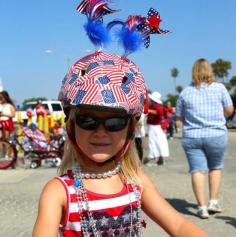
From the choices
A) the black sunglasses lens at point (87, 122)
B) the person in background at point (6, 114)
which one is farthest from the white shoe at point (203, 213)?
the person in background at point (6, 114)

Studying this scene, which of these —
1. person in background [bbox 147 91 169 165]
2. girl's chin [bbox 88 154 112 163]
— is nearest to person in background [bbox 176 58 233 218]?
girl's chin [bbox 88 154 112 163]

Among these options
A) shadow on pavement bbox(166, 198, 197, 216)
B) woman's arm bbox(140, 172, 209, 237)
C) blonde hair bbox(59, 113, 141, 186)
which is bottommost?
shadow on pavement bbox(166, 198, 197, 216)

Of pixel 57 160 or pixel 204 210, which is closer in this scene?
pixel 204 210

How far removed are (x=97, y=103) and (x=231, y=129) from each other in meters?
29.8

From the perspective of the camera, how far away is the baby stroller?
38.9 ft

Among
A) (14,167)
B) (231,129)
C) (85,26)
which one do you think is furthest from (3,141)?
(231,129)

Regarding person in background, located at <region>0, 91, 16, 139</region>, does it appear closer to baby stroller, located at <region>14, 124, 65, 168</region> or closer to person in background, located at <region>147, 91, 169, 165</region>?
baby stroller, located at <region>14, 124, 65, 168</region>

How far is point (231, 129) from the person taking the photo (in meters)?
31.0

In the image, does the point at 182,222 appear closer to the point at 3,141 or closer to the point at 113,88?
the point at 113,88

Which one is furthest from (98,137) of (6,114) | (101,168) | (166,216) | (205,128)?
(6,114)

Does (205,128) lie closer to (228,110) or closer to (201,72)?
(228,110)

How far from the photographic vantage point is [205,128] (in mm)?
6059

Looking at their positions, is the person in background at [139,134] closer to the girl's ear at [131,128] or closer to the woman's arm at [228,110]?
the girl's ear at [131,128]

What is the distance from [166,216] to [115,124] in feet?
1.46
